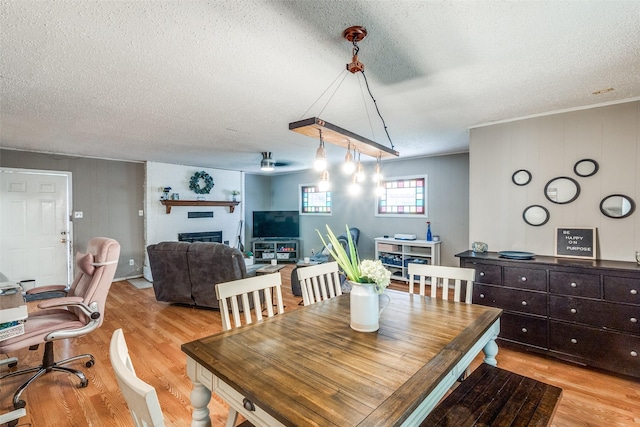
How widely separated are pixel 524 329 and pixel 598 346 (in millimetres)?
522

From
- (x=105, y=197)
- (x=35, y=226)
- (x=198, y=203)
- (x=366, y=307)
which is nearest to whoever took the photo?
(x=366, y=307)

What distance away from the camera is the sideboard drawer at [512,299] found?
2826 mm

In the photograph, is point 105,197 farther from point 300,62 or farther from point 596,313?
point 596,313

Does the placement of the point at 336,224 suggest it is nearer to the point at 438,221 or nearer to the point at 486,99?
the point at 438,221

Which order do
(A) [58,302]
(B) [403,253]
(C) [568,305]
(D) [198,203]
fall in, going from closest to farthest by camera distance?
(A) [58,302]
(C) [568,305]
(B) [403,253]
(D) [198,203]

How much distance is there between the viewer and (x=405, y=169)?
6035 millimetres

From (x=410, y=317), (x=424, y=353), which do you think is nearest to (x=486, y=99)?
(x=410, y=317)

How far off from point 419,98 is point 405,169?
136 inches

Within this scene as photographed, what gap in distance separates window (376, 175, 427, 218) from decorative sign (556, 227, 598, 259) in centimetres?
276

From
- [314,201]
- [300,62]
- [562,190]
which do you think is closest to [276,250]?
[314,201]

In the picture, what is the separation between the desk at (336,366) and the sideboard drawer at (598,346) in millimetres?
1389

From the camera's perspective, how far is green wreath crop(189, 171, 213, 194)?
22.2ft

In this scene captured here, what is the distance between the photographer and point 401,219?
6.08 metres

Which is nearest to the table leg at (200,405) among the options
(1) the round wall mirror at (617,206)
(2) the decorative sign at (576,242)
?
(2) the decorative sign at (576,242)
